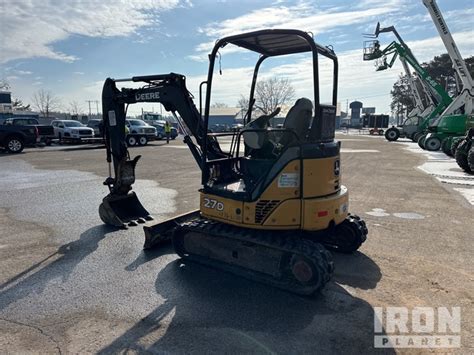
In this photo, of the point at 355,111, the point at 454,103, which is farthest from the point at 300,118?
the point at 355,111

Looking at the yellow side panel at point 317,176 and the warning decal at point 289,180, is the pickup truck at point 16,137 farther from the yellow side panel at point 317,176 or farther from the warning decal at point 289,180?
the yellow side panel at point 317,176

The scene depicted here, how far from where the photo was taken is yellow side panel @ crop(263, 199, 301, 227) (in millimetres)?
4379

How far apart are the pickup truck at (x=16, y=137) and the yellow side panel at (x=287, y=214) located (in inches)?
847

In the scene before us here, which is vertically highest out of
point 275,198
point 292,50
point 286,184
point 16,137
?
point 292,50

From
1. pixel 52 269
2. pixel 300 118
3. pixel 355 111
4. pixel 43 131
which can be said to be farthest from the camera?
pixel 355 111

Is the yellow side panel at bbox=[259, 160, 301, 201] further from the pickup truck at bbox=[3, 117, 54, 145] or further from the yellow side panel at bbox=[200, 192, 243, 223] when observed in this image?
the pickup truck at bbox=[3, 117, 54, 145]

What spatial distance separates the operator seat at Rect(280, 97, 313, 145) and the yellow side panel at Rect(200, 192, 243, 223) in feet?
3.48

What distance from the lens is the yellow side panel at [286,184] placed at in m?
4.32

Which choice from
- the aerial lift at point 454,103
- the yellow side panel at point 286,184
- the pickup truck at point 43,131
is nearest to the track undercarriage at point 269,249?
the yellow side panel at point 286,184

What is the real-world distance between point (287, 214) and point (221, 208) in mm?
915

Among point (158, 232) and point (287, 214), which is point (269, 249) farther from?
point (158, 232)

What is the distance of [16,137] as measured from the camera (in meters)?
21.2

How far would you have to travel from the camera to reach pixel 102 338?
340 centimetres

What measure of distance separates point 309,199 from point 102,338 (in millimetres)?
2659
